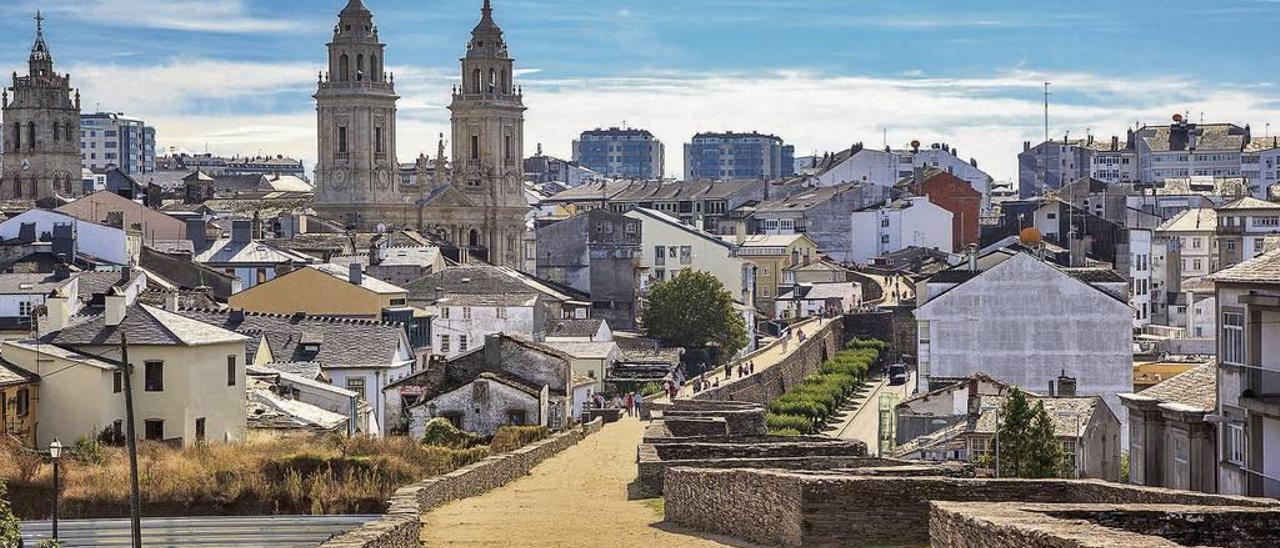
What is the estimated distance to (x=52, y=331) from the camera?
44531 millimetres

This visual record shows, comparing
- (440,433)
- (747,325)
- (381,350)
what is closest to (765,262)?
(747,325)

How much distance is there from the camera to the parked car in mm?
88863

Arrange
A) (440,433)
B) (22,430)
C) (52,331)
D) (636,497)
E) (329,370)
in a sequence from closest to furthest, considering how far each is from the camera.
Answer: (636,497) → (22,430) → (52,331) → (440,433) → (329,370)

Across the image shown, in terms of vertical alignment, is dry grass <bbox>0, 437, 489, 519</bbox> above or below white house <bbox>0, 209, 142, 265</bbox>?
below

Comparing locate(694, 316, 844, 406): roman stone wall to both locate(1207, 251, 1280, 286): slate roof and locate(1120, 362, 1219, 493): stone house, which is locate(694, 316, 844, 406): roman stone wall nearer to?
locate(1120, 362, 1219, 493): stone house

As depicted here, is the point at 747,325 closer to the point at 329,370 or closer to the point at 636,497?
the point at 329,370

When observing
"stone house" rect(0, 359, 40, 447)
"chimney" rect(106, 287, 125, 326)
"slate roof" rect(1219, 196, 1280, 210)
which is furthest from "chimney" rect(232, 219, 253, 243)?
"slate roof" rect(1219, 196, 1280, 210)

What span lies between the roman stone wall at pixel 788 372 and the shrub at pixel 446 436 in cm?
1239

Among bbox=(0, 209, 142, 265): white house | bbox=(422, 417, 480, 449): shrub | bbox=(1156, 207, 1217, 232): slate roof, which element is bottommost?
bbox=(422, 417, 480, 449): shrub

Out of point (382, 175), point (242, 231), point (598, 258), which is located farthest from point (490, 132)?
point (242, 231)

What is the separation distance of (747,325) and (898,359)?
23.4ft

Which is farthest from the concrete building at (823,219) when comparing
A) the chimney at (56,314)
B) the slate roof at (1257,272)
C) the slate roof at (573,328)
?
the slate roof at (1257,272)

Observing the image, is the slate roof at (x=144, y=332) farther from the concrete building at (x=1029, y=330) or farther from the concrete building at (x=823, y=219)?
the concrete building at (x=823, y=219)

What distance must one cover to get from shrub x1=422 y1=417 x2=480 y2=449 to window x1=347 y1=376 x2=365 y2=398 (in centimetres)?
533
